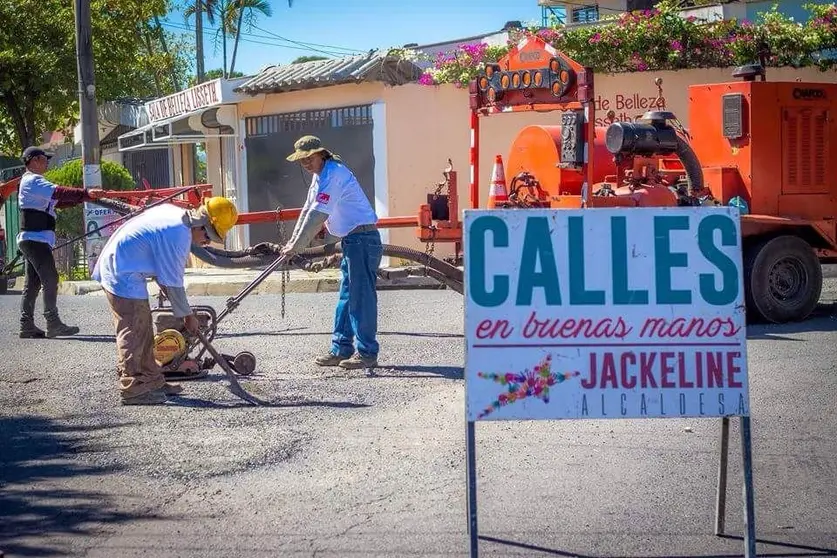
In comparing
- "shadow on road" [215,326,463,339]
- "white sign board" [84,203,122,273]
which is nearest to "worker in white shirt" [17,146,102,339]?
"shadow on road" [215,326,463,339]

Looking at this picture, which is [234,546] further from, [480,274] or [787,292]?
[787,292]

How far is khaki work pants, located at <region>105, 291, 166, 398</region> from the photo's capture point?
8.15 metres

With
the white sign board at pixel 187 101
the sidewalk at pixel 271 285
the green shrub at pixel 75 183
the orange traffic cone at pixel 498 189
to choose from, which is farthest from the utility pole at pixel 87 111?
the orange traffic cone at pixel 498 189

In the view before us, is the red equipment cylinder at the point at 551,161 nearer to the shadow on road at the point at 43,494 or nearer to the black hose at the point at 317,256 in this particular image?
the black hose at the point at 317,256

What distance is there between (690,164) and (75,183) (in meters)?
13.0

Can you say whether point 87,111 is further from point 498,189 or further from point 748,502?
point 748,502

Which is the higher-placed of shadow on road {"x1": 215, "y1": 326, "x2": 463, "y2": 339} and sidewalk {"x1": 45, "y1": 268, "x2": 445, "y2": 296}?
sidewalk {"x1": 45, "y1": 268, "x2": 445, "y2": 296}

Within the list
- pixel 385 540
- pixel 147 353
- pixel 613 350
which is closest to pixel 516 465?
pixel 385 540

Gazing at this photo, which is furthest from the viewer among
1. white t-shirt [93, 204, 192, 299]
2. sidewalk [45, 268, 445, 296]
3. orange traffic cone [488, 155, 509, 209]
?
sidewalk [45, 268, 445, 296]

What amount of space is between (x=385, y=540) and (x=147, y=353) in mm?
3563

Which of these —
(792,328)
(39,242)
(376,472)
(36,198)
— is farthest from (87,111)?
(376,472)

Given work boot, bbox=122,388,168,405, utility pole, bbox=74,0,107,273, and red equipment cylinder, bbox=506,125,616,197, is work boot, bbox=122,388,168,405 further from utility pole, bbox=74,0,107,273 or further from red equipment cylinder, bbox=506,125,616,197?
utility pole, bbox=74,0,107,273

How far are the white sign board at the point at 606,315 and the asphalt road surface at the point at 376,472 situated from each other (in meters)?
0.75

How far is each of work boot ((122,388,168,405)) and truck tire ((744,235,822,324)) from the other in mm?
6165
